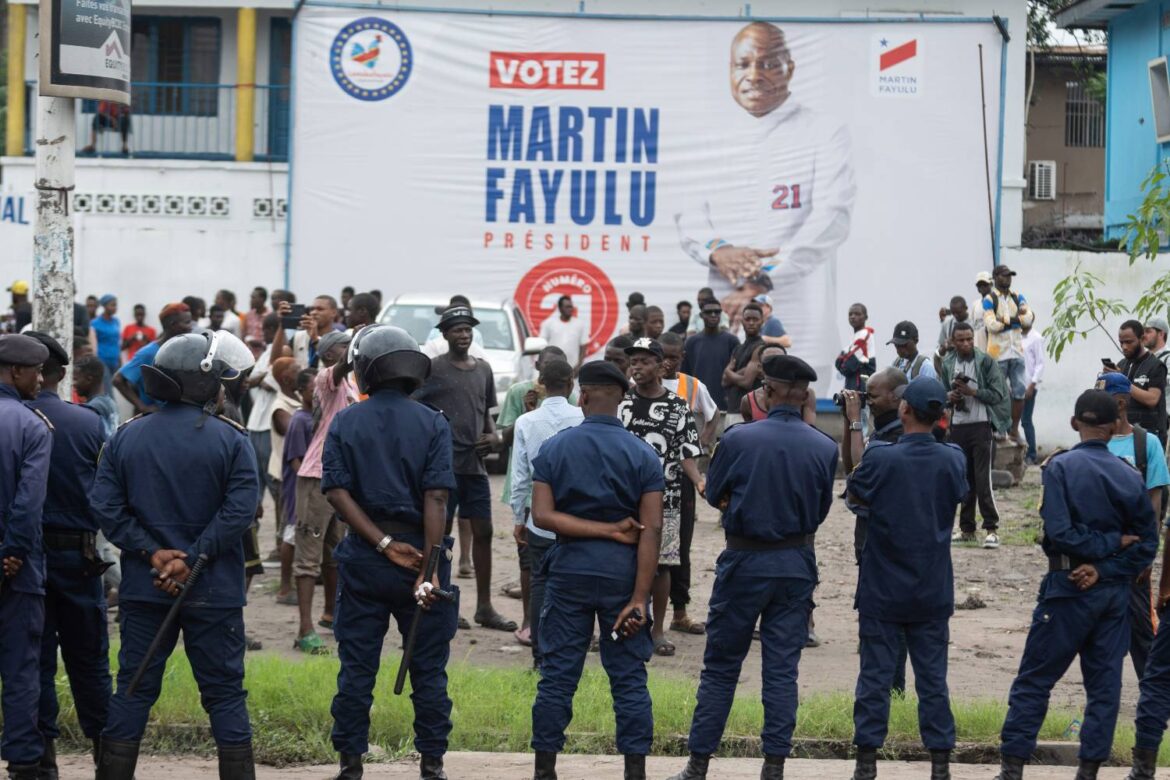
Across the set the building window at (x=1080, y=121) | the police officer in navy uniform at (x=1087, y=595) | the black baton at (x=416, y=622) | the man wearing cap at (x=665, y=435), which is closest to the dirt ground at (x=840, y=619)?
the man wearing cap at (x=665, y=435)

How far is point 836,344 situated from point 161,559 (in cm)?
1602

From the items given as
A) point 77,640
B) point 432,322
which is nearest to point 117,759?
point 77,640

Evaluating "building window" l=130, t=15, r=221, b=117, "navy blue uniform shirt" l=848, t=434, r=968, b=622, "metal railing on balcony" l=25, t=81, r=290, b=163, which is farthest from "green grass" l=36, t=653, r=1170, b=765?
"building window" l=130, t=15, r=221, b=117

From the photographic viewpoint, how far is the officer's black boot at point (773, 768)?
23.0 ft

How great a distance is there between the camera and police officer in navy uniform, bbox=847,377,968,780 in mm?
7141

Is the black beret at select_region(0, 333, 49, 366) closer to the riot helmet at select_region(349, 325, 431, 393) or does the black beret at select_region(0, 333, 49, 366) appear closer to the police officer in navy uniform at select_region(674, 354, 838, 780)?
the riot helmet at select_region(349, 325, 431, 393)

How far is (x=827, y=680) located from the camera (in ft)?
30.7

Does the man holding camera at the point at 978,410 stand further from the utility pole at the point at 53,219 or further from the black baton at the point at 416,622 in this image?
the utility pole at the point at 53,219

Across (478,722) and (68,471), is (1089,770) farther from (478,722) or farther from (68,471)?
(68,471)

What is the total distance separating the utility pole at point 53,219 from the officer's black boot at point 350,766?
→ 330 centimetres

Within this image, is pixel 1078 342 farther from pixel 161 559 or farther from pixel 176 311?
pixel 161 559

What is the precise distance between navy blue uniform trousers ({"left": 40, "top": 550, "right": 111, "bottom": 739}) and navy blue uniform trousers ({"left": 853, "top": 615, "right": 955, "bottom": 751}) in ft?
11.4

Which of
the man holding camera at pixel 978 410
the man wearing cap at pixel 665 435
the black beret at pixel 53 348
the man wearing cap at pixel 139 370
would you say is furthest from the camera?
the man holding camera at pixel 978 410

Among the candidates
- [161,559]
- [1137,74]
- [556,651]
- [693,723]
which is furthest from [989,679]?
[1137,74]
